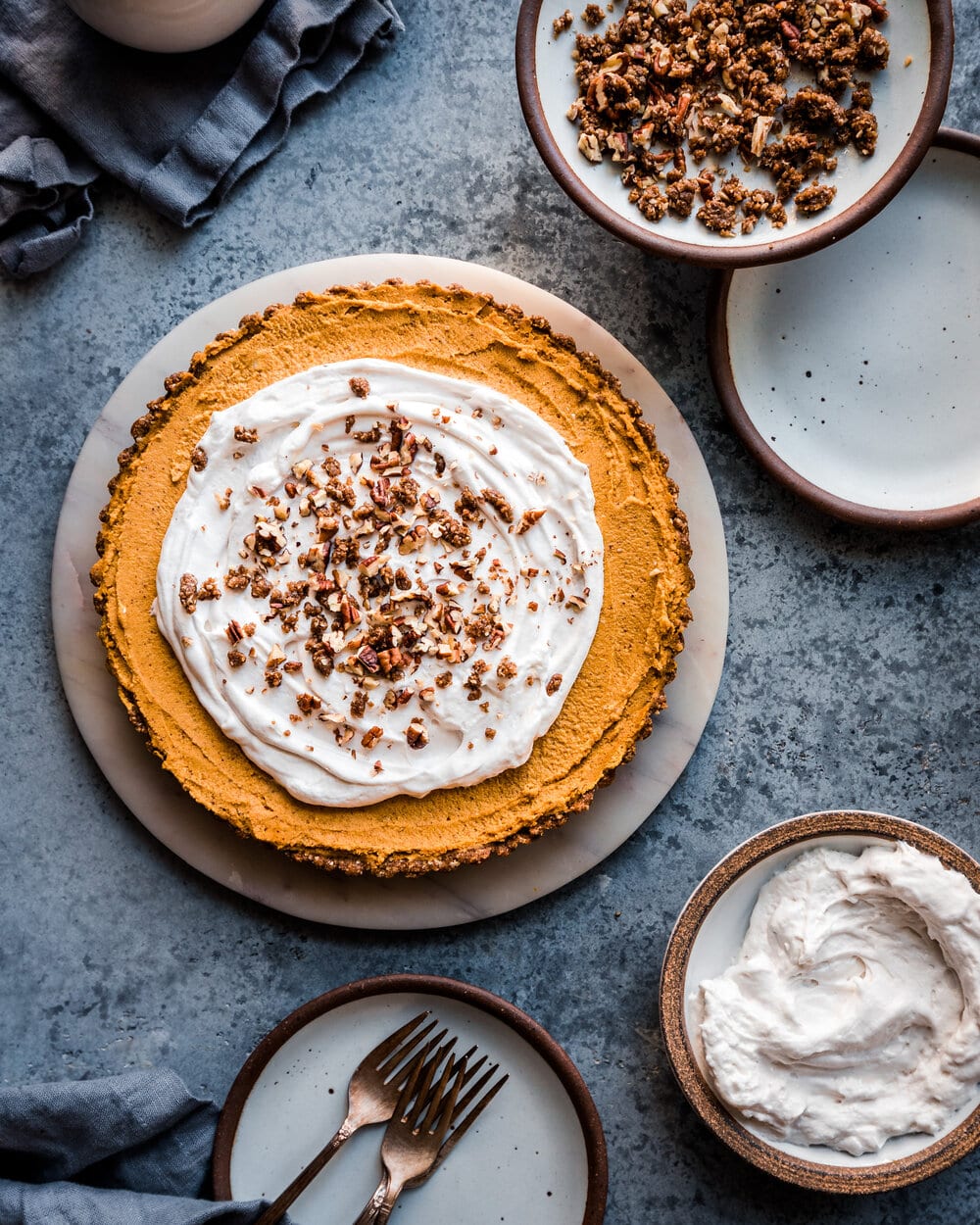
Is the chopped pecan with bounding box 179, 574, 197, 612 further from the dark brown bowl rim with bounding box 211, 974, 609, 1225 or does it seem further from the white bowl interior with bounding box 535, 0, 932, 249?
the white bowl interior with bounding box 535, 0, 932, 249

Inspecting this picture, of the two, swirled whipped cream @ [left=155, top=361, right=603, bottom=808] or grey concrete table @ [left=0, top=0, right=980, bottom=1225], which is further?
grey concrete table @ [left=0, top=0, right=980, bottom=1225]

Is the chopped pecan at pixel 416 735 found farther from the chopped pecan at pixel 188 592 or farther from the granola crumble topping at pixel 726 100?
the granola crumble topping at pixel 726 100

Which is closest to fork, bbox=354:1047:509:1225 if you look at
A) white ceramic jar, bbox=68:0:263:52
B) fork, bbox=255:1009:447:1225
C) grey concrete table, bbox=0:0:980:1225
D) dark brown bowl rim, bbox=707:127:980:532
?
fork, bbox=255:1009:447:1225

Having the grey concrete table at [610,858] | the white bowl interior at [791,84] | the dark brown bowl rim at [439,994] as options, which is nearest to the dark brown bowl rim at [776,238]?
the white bowl interior at [791,84]

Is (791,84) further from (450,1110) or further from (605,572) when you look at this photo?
(450,1110)

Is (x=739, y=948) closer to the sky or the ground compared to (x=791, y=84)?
closer to the ground

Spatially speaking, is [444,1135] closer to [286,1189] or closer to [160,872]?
[286,1189]

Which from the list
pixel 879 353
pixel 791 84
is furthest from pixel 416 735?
pixel 791 84
